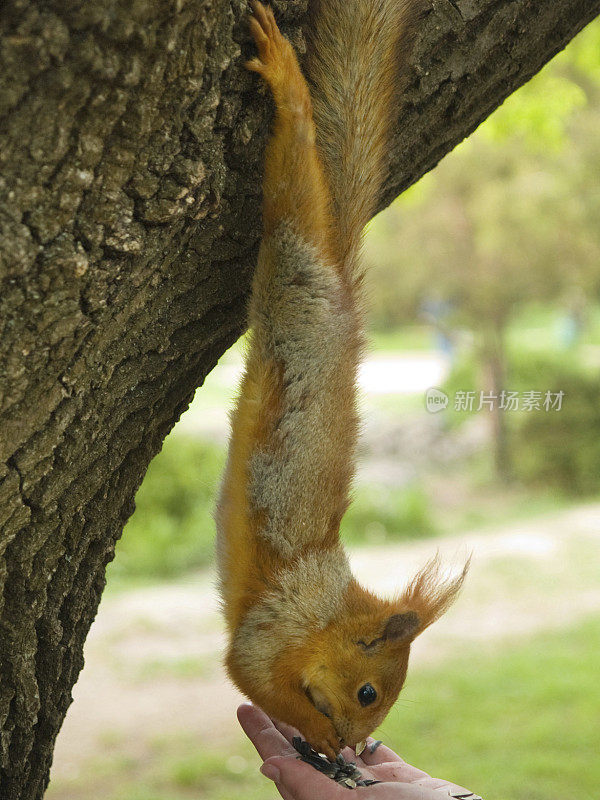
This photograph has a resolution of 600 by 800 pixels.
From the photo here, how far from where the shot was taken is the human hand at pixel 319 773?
2.30 metres

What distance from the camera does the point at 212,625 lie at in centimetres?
807

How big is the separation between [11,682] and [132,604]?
6.54m

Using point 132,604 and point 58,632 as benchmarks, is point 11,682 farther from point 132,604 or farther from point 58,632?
point 132,604

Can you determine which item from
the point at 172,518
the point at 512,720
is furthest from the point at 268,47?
the point at 172,518

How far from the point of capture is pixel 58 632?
6.84 ft

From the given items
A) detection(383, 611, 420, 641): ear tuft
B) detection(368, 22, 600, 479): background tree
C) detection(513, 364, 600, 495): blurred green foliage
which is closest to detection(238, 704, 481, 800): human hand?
detection(383, 611, 420, 641): ear tuft

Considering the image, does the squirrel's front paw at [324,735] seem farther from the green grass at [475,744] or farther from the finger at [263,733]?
the green grass at [475,744]

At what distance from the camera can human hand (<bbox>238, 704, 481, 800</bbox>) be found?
230 centimetres

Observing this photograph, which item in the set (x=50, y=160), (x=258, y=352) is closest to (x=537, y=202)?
(x=258, y=352)

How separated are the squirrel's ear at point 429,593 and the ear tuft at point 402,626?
0.16 feet

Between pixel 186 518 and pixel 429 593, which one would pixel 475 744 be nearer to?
pixel 429 593

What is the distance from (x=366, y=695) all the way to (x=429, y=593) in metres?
0.36
